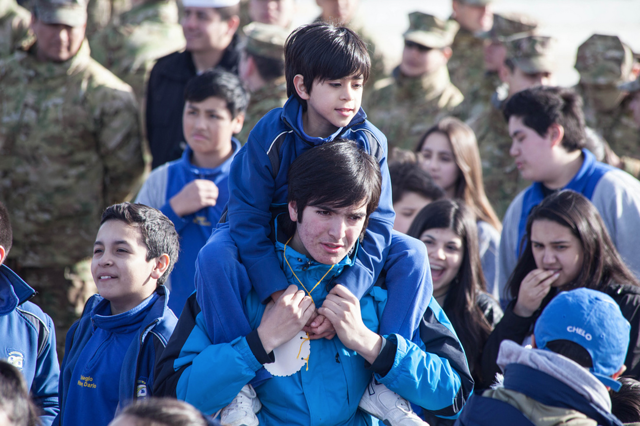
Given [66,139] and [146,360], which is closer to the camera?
[146,360]

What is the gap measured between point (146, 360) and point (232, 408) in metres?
0.67

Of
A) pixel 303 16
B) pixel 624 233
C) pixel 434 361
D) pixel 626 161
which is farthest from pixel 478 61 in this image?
pixel 303 16

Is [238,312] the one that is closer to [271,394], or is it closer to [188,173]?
[271,394]

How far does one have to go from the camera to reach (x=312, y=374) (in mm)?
2334

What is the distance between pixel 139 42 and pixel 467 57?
14.5ft

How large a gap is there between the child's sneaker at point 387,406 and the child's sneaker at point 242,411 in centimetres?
40

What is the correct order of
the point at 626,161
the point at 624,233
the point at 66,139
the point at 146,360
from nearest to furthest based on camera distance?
the point at 146,360
the point at 624,233
the point at 66,139
the point at 626,161

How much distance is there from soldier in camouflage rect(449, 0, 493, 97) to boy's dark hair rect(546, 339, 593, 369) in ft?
22.7

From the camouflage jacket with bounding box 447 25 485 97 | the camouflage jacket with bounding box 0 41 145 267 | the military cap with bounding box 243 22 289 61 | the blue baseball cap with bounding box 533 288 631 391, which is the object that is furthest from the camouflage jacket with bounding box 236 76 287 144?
the camouflage jacket with bounding box 447 25 485 97

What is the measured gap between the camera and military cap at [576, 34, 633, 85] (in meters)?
7.25

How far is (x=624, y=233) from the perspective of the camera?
4055mm

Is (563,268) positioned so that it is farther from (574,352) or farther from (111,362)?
(111,362)

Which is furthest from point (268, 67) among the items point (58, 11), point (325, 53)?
point (325, 53)

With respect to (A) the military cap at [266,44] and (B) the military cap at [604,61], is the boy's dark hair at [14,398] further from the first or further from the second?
(B) the military cap at [604,61]
